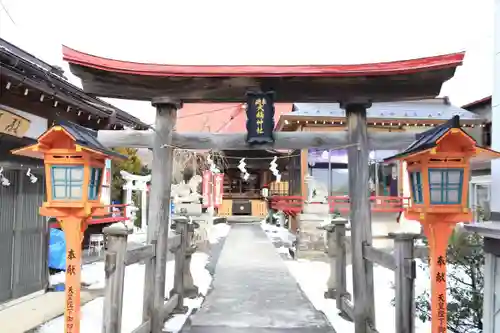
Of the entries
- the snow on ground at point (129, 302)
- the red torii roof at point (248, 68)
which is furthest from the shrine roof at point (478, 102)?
the red torii roof at point (248, 68)

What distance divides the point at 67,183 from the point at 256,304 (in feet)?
16.7

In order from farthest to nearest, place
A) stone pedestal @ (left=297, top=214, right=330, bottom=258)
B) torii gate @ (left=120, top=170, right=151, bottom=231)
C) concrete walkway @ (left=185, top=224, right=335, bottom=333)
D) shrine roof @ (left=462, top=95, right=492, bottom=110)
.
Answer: shrine roof @ (left=462, top=95, right=492, bottom=110), torii gate @ (left=120, top=170, right=151, bottom=231), stone pedestal @ (left=297, top=214, right=330, bottom=258), concrete walkway @ (left=185, top=224, right=335, bottom=333)

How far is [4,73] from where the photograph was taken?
6.62 metres

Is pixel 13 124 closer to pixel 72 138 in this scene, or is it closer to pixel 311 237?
pixel 72 138

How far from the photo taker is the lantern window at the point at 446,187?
4617 millimetres

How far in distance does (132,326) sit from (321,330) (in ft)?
9.77

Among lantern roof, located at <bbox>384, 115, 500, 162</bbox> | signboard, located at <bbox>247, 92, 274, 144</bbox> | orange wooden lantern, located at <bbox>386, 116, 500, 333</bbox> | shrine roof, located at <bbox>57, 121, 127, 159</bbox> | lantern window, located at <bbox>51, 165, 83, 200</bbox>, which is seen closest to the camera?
lantern roof, located at <bbox>384, 115, 500, 162</bbox>

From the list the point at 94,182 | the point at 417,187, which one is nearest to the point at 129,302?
the point at 94,182

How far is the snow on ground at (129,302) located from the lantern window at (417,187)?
4.09 m

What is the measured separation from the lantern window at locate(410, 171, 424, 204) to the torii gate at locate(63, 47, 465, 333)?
1.56m

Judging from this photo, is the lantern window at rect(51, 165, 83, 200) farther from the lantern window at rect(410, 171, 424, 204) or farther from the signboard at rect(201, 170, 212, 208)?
the signboard at rect(201, 170, 212, 208)

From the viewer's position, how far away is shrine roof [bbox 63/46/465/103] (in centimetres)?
636

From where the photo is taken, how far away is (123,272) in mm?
4812

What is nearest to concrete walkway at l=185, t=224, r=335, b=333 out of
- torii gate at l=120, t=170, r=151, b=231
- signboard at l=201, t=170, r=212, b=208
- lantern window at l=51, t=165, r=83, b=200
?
lantern window at l=51, t=165, r=83, b=200
